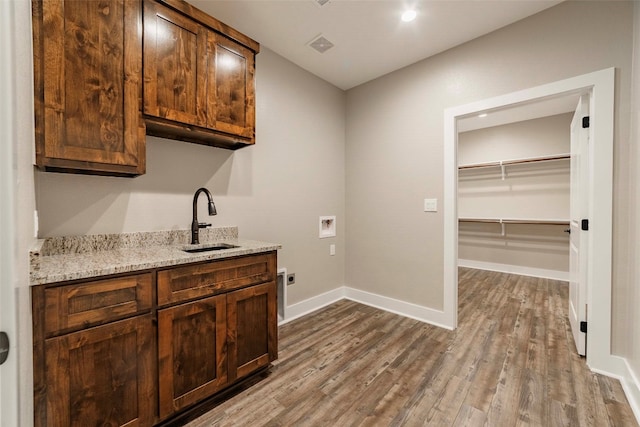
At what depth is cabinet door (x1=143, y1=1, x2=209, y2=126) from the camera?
1577mm

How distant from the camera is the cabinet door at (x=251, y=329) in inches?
65.2

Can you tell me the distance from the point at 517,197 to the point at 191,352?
536 centimetres

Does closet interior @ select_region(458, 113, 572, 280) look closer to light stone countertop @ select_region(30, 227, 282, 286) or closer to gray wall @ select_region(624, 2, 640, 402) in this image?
gray wall @ select_region(624, 2, 640, 402)

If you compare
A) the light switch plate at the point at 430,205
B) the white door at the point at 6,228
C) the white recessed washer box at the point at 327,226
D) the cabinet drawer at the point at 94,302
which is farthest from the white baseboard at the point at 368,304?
the white door at the point at 6,228

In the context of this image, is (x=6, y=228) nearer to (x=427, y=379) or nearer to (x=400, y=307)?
(x=427, y=379)

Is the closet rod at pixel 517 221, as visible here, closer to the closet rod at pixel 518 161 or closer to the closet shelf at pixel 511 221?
the closet shelf at pixel 511 221

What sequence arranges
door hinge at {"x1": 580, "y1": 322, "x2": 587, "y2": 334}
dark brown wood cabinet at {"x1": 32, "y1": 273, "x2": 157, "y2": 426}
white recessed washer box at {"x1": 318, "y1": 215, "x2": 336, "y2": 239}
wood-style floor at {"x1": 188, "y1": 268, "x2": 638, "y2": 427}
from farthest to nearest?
1. white recessed washer box at {"x1": 318, "y1": 215, "x2": 336, "y2": 239}
2. door hinge at {"x1": 580, "y1": 322, "x2": 587, "y2": 334}
3. wood-style floor at {"x1": 188, "y1": 268, "x2": 638, "y2": 427}
4. dark brown wood cabinet at {"x1": 32, "y1": 273, "x2": 157, "y2": 426}

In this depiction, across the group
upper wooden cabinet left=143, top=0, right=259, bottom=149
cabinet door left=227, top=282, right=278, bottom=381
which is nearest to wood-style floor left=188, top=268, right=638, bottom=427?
cabinet door left=227, top=282, right=278, bottom=381

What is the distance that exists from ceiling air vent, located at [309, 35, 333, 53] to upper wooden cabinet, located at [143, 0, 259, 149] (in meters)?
0.68

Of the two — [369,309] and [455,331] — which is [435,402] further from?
[369,309]

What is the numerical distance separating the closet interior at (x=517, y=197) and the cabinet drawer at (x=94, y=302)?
5.16m

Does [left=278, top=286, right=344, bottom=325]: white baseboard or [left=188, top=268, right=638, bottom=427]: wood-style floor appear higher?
[left=278, top=286, right=344, bottom=325]: white baseboard

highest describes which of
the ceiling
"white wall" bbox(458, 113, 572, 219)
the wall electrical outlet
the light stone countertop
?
the ceiling

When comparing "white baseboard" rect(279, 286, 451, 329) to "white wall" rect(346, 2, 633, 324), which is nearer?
"white wall" rect(346, 2, 633, 324)
